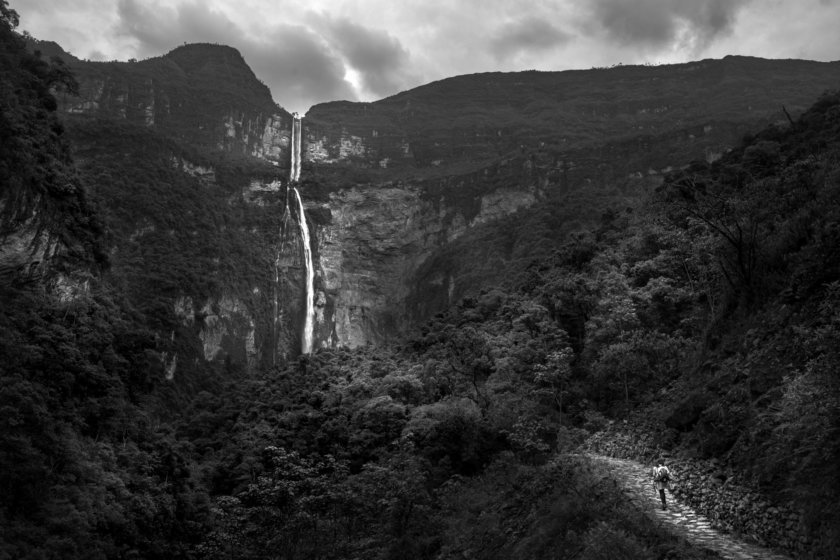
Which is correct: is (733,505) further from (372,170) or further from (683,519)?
(372,170)

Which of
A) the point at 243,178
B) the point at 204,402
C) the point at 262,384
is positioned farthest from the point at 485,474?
the point at 243,178

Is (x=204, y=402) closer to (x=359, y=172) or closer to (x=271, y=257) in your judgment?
(x=271, y=257)

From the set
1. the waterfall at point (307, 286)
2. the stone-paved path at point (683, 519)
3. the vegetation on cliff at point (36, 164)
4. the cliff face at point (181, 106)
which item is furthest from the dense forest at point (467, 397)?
the cliff face at point (181, 106)

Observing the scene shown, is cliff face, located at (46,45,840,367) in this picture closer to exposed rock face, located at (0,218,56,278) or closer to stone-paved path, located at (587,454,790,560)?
exposed rock face, located at (0,218,56,278)

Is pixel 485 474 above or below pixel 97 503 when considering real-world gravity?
above

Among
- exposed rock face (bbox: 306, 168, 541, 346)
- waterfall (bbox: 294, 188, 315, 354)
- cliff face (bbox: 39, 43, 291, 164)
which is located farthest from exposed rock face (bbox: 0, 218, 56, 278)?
cliff face (bbox: 39, 43, 291, 164)

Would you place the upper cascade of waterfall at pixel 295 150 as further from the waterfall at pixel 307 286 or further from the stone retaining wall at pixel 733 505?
the stone retaining wall at pixel 733 505

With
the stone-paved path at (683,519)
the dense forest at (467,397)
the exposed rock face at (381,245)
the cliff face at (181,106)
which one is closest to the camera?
the stone-paved path at (683,519)
